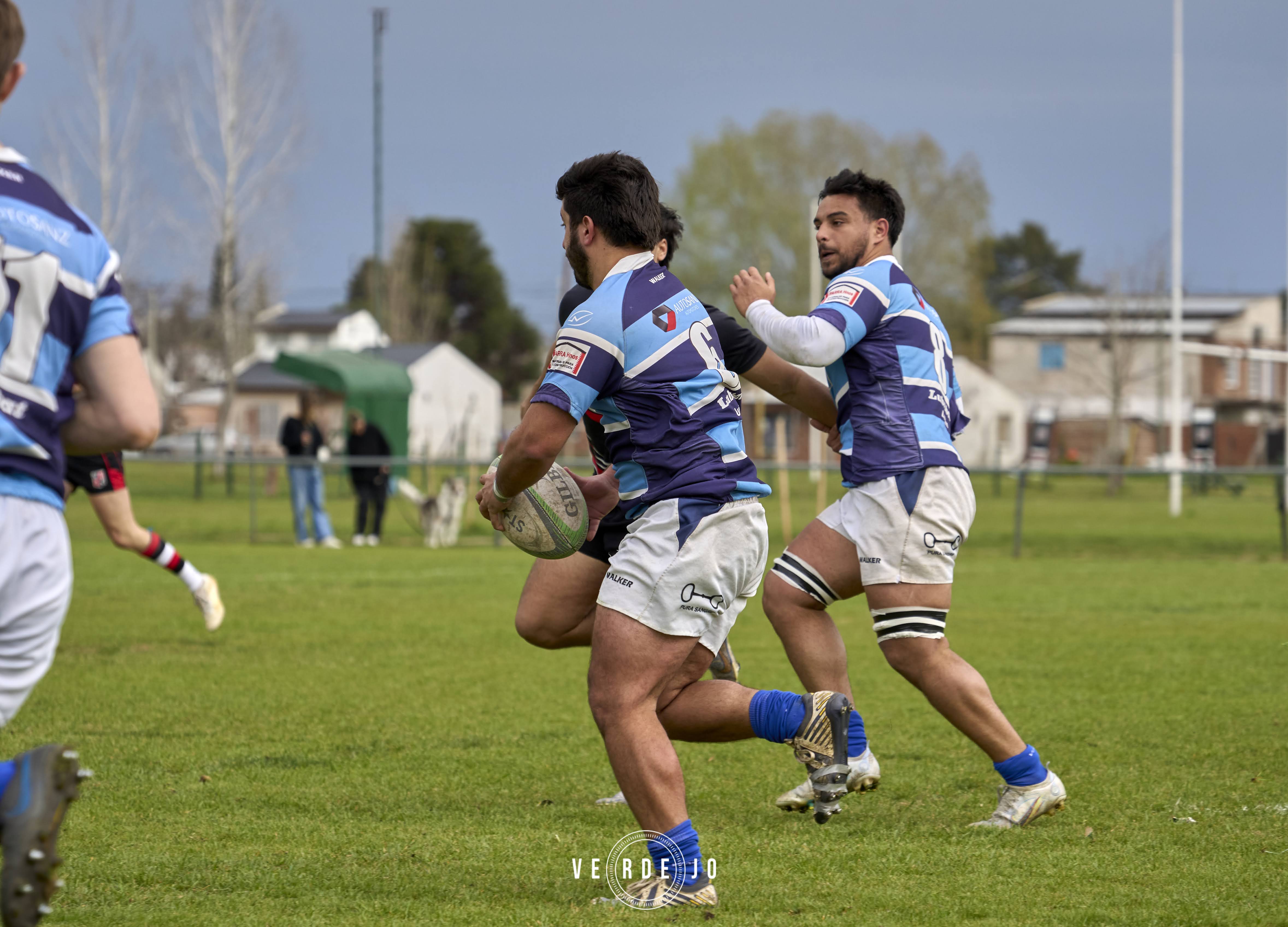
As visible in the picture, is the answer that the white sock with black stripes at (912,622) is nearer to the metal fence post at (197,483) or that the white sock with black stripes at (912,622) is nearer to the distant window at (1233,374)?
the metal fence post at (197,483)

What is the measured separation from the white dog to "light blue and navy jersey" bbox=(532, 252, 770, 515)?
53.1 feet

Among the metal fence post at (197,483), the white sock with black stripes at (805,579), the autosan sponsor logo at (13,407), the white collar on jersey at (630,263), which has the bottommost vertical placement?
the metal fence post at (197,483)

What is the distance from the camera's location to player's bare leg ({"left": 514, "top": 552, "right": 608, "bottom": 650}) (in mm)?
4766

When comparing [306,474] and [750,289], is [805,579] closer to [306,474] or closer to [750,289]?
[750,289]

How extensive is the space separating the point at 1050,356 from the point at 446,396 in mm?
32760

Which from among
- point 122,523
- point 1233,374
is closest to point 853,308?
point 122,523

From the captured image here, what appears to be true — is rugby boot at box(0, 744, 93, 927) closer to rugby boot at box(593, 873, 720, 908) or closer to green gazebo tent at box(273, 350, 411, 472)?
rugby boot at box(593, 873, 720, 908)

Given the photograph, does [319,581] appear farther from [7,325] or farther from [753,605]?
[7,325]

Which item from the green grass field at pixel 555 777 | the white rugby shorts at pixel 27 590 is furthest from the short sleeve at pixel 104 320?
the green grass field at pixel 555 777

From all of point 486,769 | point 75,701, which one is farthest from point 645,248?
point 75,701

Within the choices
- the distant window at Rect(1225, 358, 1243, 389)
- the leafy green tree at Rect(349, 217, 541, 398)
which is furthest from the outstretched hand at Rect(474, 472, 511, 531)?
the leafy green tree at Rect(349, 217, 541, 398)

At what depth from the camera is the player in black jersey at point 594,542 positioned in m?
4.55

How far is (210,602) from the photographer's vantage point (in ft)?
29.9

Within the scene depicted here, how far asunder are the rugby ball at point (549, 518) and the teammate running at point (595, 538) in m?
0.17
